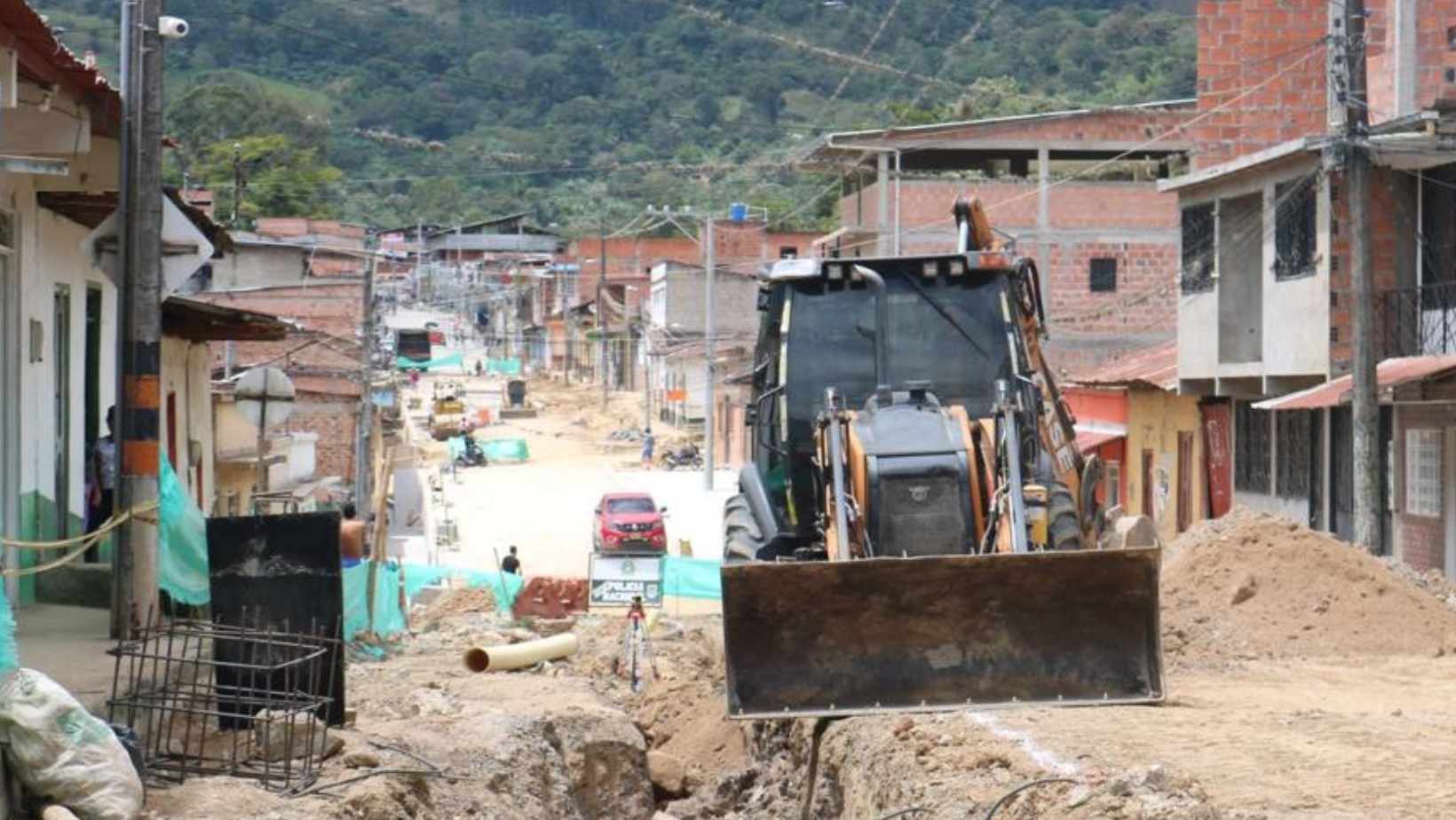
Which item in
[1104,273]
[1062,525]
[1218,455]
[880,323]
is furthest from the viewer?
[1104,273]

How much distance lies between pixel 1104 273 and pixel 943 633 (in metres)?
44.9

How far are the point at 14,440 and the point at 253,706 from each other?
17.1ft

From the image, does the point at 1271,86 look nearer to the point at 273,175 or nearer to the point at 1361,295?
the point at 1361,295

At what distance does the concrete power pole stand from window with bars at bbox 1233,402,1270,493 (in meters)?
8.04

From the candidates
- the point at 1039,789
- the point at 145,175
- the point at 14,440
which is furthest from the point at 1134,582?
the point at 14,440

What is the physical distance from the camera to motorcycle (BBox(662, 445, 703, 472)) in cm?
6944

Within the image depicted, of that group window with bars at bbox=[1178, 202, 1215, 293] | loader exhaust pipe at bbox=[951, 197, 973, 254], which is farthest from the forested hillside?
loader exhaust pipe at bbox=[951, 197, 973, 254]

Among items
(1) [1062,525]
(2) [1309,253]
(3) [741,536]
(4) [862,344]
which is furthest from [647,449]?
(1) [1062,525]

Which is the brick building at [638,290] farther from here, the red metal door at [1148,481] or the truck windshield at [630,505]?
the red metal door at [1148,481]

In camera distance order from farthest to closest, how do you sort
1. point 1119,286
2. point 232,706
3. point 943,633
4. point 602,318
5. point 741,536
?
point 602,318
point 1119,286
point 741,536
point 943,633
point 232,706

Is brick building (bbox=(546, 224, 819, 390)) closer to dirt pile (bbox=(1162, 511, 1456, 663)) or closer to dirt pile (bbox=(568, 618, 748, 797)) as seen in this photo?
dirt pile (bbox=(568, 618, 748, 797))

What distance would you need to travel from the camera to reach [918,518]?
14.6m

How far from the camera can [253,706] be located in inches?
501

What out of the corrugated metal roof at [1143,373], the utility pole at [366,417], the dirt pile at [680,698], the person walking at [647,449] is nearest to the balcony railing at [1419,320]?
the corrugated metal roof at [1143,373]
